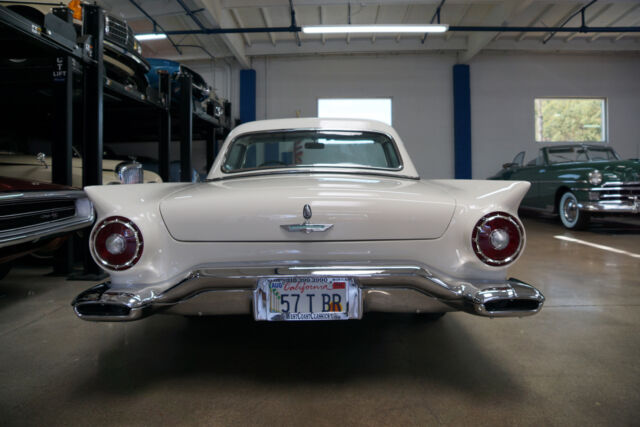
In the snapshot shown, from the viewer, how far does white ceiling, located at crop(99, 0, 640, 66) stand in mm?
8141

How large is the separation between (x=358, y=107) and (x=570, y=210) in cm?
648

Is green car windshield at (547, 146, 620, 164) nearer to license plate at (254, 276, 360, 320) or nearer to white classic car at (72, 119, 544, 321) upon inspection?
white classic car at (72, 119, 544, 321)

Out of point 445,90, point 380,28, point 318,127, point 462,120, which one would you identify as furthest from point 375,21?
point 318,127

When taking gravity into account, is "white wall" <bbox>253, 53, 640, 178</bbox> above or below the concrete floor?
above

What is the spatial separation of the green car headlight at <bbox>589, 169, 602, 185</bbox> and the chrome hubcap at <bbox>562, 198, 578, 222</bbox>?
0.50 metres

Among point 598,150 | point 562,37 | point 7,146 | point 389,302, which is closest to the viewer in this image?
point 389,302

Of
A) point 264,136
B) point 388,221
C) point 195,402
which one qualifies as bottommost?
point 195,402

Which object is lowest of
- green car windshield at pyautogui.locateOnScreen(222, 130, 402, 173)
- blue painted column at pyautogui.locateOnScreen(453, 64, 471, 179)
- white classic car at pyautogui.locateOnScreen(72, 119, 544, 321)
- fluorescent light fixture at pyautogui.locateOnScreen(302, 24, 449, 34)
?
white classic car at pyautogui.locateOnScreen(72, 119, 544, 321)

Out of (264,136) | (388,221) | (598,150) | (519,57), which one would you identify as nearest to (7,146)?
(264,136)

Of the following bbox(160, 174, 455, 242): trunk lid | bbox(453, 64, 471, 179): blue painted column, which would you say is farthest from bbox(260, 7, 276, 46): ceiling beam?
bbox(160, 174, 455, 242): trunk lid

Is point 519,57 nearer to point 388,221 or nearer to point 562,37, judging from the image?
point 562,37

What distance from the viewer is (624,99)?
11.1 meters

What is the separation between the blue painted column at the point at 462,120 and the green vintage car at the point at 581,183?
10.0 feet

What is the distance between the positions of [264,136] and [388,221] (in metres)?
1.42
